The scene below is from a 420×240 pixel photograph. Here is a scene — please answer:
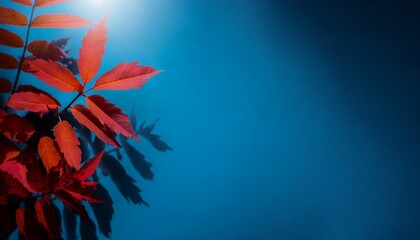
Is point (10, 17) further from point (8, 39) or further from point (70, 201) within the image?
point (70, 201)

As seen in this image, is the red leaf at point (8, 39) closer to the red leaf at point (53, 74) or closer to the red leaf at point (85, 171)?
the red leaf at point (53, 74)

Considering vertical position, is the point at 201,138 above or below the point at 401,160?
below

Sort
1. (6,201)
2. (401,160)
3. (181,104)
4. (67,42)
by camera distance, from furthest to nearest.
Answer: (401,160)
(181,104)
(67,42)
(6,201)

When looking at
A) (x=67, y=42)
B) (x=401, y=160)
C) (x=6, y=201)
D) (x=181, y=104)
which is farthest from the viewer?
(x=401, y=160)

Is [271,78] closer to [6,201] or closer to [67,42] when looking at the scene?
[67,42]

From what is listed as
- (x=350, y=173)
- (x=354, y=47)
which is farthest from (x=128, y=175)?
(x=354, y=47)

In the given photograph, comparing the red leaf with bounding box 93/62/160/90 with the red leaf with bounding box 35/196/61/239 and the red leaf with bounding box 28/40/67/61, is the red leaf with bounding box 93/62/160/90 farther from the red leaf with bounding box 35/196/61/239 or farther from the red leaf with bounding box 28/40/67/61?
the red leaf with bounding box 35/196/61/239

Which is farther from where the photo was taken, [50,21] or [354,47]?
[354,47]
